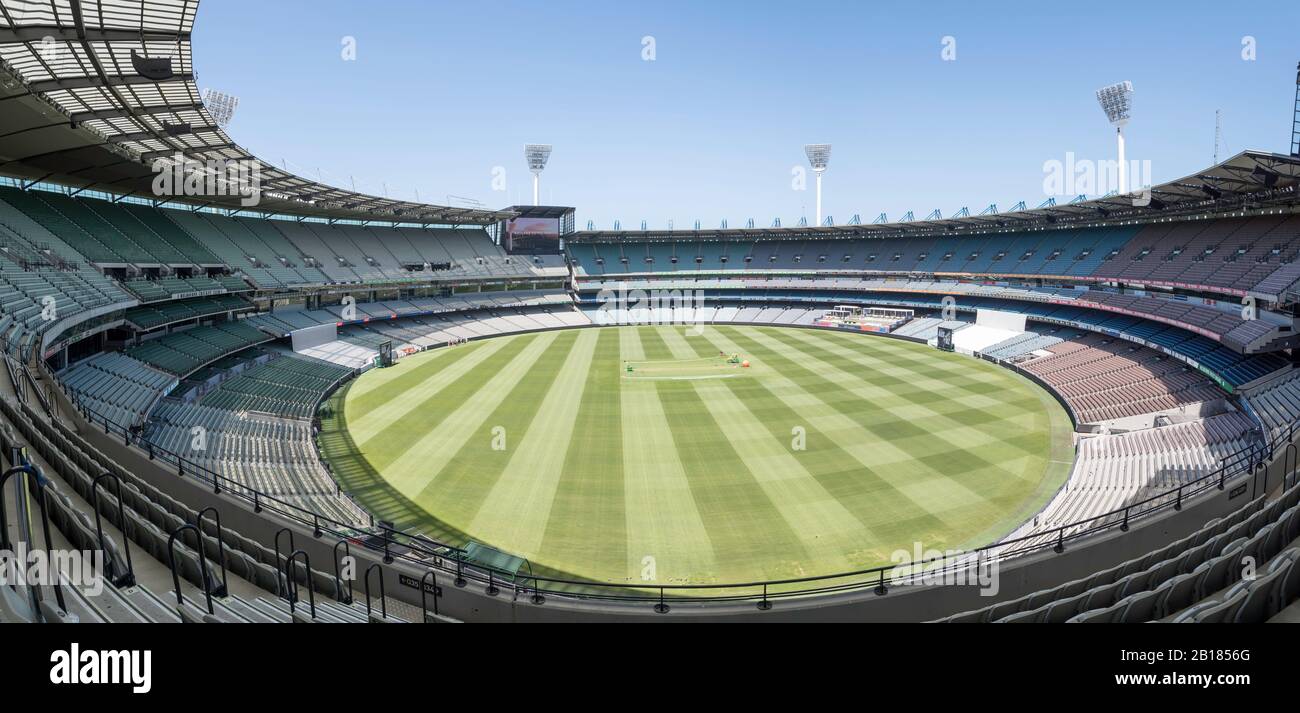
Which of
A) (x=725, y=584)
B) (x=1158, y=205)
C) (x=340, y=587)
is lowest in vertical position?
(x=725, y=584)

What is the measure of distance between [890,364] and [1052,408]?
13.5 metres

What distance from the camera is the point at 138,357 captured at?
99.2 feet

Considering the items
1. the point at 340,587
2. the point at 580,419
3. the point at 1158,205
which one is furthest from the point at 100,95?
the point at 1158,205

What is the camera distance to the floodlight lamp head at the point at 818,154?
84.0 metres

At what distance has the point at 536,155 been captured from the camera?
3440 inches

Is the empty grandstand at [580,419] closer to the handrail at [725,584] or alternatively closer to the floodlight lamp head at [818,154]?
→ the handrail at [725,584]

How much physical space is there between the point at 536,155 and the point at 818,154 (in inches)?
1601

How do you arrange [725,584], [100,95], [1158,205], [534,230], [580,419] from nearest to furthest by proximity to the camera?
[725,584], [100,95], [580,419], [1158,205], [534,230]

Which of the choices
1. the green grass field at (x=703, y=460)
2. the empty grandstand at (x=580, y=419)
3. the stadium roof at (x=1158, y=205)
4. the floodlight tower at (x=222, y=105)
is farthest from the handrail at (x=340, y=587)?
the floodlight tower at (x=222, y=105)

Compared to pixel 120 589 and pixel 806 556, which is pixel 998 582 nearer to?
pixel 806 556

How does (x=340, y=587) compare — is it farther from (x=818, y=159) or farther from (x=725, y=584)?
(x=818, y=159)

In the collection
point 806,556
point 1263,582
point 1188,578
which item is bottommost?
point 806,556

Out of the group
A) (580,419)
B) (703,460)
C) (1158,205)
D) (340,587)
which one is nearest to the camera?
(340,587)
